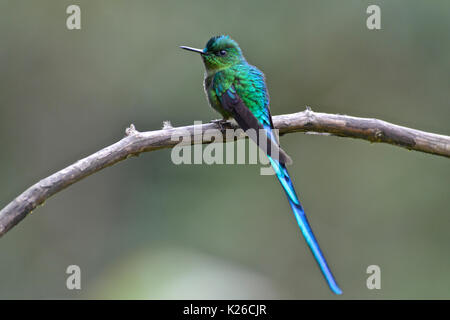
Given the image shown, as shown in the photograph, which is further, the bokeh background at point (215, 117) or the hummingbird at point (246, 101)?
the bokeh background at point (215, 117)

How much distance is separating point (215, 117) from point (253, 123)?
4.29 meters

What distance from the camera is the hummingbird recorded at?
320cm

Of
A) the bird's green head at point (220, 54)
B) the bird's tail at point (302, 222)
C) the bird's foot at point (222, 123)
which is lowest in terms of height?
the bird's tail at point (302, 222)

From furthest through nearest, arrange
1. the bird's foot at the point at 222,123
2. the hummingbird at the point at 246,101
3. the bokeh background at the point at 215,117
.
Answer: the bokeh background at the point at 215,117 < the bird's foot at the point at 222,123 < the hummingbird at the point at 246,101

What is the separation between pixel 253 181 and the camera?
8.07 meters

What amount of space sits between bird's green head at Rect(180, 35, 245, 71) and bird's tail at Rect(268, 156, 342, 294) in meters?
1.06

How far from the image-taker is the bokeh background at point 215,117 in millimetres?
7602

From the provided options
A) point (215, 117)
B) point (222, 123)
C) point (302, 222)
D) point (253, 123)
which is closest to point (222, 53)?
point (222, 123)

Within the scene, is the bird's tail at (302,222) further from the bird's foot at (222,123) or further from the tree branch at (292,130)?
the bird's foot at (222,123)

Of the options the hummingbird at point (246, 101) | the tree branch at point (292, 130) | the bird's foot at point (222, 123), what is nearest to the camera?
the tree branch at point (292, 130)

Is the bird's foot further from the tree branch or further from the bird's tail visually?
the bird's tail

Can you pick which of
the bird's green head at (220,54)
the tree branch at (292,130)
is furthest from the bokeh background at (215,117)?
the tree branch at (292,130)

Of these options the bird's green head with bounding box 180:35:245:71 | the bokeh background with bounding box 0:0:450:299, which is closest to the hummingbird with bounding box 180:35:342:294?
the bird's green head with bounding box 180:35:245:71

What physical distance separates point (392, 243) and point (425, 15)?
3.17 meters
